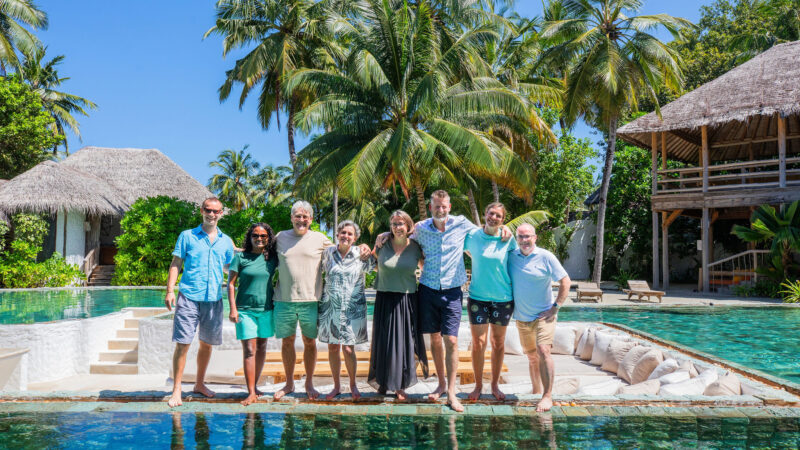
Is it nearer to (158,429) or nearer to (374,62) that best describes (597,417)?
(158,429)

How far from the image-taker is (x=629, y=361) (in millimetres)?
5453

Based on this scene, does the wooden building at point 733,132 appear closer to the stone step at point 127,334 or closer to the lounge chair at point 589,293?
the lounge chair at point 589,293

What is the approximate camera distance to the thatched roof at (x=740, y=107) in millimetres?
13984

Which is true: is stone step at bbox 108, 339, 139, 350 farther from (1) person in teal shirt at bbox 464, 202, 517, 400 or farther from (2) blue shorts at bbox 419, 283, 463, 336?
(1) person in teal shirt at bbox 464, 202, 517, 400

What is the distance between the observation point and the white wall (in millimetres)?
17438

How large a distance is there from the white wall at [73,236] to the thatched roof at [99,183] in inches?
20.9

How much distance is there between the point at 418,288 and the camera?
13.4ft

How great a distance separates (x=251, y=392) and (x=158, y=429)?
739 mm

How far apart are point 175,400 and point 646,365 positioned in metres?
4.00

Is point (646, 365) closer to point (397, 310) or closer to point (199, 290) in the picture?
point (397, 310)

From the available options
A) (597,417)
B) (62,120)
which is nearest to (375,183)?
(597,417)

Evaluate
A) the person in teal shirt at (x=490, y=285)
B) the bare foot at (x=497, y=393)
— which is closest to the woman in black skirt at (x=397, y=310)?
the person in teal shirt at (x=490, y=285)

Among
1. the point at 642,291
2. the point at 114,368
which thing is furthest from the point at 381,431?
the point at 642,291

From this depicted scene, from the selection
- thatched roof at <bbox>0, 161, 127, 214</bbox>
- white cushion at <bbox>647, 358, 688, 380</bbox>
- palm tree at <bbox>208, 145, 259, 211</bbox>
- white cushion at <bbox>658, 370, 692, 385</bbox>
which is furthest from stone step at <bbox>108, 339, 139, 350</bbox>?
palm tree at <bbox>208, 145, 259, 211</bbox>
